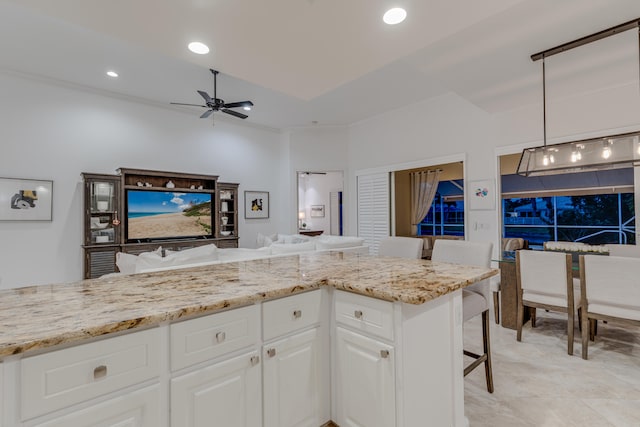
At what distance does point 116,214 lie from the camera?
4.85 metres

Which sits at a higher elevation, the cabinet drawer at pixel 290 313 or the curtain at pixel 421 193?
the curtain at pixel 421 193

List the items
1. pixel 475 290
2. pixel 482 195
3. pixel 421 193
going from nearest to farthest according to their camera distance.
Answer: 1. pixel 475 290
2. pixel 482 195
3. pixel 421 193

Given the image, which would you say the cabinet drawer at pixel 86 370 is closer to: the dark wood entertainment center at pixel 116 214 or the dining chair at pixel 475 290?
the dining chair at pixel 475 290

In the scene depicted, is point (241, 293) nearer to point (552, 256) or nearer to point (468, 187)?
point (552, 256)

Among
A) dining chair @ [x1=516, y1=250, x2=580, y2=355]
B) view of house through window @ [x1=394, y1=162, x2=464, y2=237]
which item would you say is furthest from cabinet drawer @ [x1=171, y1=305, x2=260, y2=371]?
view of house through window @ [x1=394, y1=162, x2=464, y2=237]

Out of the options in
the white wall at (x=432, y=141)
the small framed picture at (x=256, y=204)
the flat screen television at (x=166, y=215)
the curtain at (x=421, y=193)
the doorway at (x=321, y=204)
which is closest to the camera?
the white wall at (x=432, y=141)

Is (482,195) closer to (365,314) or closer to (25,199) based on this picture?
(365,314)

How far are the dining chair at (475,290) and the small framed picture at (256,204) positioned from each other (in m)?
4.93

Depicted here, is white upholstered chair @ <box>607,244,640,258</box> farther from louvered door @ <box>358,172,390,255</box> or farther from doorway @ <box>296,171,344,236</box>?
doorway @ <box>296,171,344,236</box>

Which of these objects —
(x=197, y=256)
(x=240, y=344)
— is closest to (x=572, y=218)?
(x=197, y=256)

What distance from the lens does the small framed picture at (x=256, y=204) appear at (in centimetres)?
670

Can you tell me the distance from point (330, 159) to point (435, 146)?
246 cm

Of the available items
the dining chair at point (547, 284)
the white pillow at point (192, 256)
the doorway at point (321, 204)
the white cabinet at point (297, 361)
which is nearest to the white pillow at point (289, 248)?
the white pillow at point (192, 256)

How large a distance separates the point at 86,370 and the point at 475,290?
2.31m
